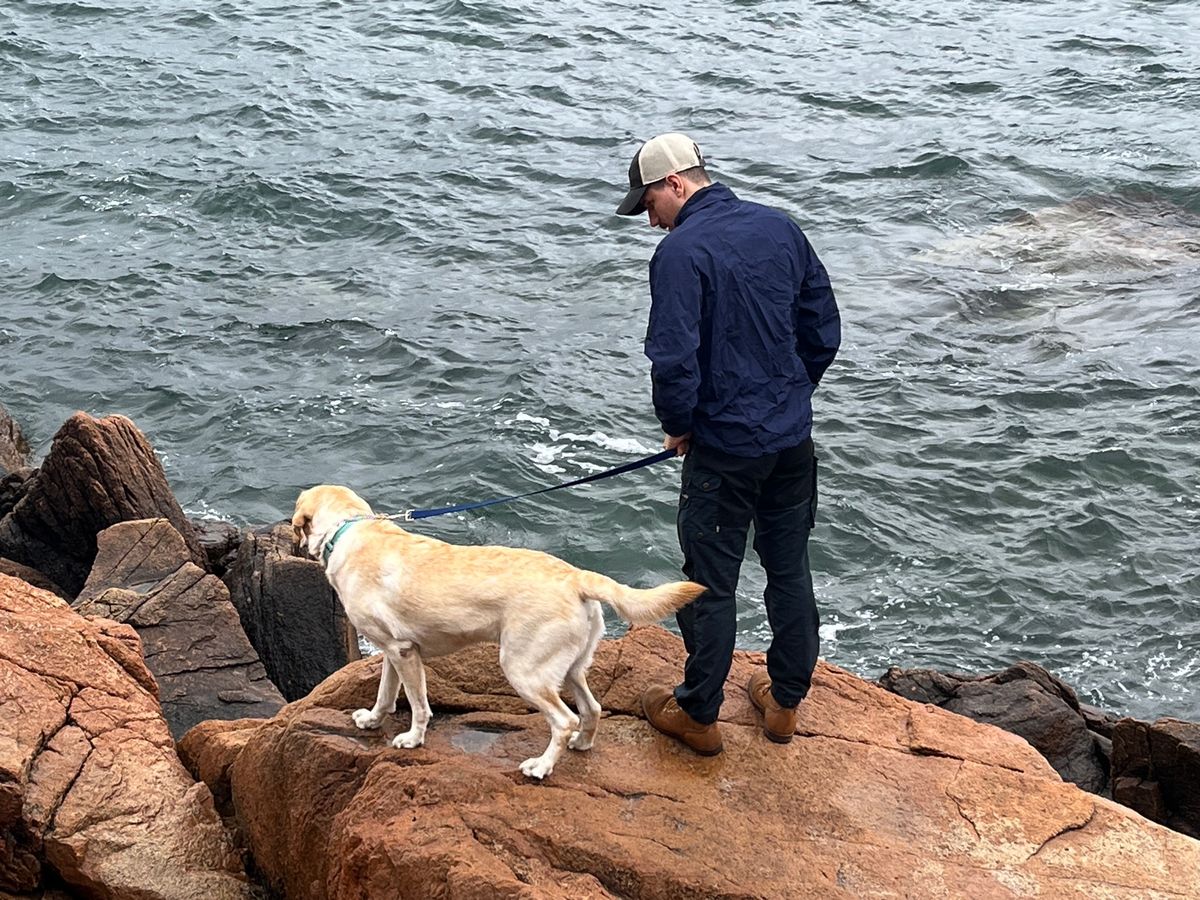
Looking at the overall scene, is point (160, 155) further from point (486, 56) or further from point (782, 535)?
point (782, 535)

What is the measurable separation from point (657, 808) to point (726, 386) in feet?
6.73

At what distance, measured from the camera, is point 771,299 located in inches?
243

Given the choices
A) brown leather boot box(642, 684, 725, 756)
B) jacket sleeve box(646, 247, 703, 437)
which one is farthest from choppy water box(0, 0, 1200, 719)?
jacket sleeve box(646, 247, 703, 437)

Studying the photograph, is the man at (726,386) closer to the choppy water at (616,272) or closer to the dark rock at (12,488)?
the choppy water at (616,272)

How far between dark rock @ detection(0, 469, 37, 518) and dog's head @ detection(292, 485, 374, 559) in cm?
639

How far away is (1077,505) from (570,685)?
30.4 feet

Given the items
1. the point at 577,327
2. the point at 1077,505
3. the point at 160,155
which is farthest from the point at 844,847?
the point at 160,155

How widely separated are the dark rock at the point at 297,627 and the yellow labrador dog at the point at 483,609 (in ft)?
11.4

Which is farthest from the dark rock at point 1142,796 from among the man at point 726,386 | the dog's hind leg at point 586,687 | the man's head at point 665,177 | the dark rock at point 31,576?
the dark rock at point 31,576

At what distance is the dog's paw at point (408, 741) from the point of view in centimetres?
654

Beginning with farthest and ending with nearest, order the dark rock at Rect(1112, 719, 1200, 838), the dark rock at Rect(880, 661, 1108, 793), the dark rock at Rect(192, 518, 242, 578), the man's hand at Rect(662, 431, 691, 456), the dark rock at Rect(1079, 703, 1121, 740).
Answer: the dark rock at Rect(192, 518, 242, 578) → the dark rock at Rect(1079, 703, 1121, 740) → the dark rock at Rect(880, 661, 1108, 793) → the dark rock at Rect(1112, 719, 1200, 838) → the man's hand at Rect(662, 431, 691, 456)

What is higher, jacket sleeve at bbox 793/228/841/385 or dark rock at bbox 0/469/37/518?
jacket sleeve at bbox 793/228/841/385

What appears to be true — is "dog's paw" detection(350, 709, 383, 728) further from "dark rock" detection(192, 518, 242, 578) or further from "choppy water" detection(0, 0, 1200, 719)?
"choppy water" detection(0, 0, 1200, 719)

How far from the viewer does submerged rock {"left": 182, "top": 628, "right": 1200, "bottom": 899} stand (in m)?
5.86
